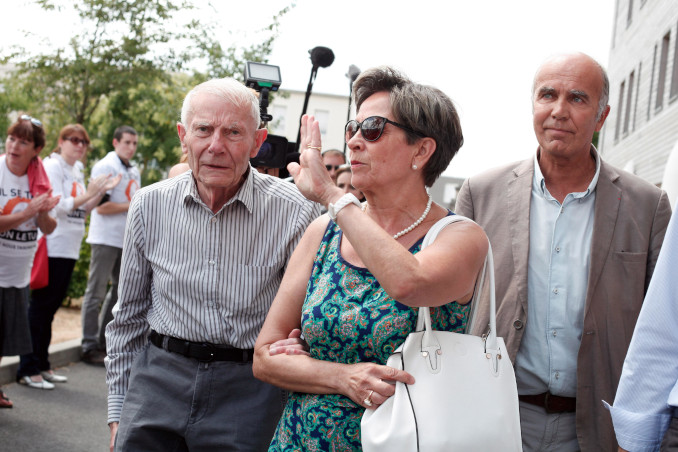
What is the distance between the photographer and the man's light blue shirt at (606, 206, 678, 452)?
2281 millimetres

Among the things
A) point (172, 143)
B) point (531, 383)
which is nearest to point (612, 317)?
point (531, 383)

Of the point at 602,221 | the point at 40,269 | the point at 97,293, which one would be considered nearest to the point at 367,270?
the point at 602,221

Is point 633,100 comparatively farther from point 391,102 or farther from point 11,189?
point 391,102

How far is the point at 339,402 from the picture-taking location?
2.48 m

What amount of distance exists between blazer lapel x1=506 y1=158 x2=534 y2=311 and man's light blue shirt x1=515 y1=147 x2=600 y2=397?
0.05m

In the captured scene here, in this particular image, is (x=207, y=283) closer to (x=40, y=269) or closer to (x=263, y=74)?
(x=263, y=74)

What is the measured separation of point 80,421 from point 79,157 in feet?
9.59

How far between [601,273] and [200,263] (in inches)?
64.1

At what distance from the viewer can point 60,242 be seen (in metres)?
7.73

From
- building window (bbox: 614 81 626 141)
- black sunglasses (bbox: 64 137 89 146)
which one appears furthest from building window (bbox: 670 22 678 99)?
black sunglasses (bbox: 64 137 89 146)

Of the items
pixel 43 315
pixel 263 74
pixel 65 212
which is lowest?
pixel 43 315

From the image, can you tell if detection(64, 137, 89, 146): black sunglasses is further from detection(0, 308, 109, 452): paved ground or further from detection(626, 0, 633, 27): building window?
detection(626, 0, 633, 27): building window

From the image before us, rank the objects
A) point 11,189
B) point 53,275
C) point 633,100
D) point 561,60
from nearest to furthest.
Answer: point 561,60, point 11,189, point 53,275, point 633,100

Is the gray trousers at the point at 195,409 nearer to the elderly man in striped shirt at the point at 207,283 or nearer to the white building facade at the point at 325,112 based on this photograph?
the elderly man in striped shirt at the point at 207,283
